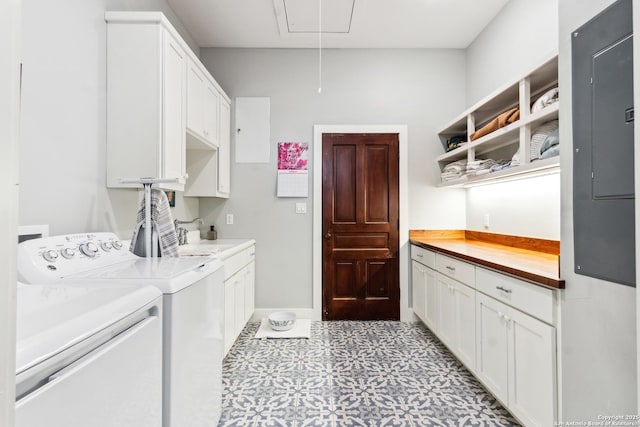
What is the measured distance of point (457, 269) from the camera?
7.29 feet

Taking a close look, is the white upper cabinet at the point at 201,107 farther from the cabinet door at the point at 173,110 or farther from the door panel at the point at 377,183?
the door panel at the point at 377,183

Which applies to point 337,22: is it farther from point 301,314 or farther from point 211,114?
point 301,314

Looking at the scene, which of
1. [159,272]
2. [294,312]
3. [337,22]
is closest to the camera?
[159,272]

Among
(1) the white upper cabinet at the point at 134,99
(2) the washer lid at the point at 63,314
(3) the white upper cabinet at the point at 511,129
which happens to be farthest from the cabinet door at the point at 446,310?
(1) the white upper cabinet at the point at 134,99

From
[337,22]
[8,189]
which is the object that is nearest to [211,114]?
[337,22]

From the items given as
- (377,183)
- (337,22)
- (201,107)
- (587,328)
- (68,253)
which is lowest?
(587,328)

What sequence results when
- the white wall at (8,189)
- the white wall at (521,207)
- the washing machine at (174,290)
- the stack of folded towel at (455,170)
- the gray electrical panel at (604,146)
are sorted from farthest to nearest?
the stack of folded towel at (455,170)
the white wall at (521,207)
the washing machine at (174,290)
the gray electrical panel at (604,146)
the white wall at (8,189)

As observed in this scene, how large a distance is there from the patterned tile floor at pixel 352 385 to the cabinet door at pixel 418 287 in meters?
0.28

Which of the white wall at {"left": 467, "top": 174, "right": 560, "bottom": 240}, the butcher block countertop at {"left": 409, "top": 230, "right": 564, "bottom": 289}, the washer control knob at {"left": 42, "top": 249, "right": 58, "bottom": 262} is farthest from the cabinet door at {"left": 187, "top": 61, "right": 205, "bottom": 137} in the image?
the white wall at {"left": 467, "top": 174, "right": 560, "bottom": 240}

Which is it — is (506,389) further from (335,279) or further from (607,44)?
(335,279)

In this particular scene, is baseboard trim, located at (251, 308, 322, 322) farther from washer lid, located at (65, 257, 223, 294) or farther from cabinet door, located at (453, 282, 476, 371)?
washer lid, located at (65, 257, 223, 294)

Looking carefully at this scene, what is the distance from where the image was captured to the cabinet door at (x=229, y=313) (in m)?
2.25

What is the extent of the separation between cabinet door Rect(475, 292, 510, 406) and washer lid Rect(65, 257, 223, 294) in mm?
1551

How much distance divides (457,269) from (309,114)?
7.03 feet
